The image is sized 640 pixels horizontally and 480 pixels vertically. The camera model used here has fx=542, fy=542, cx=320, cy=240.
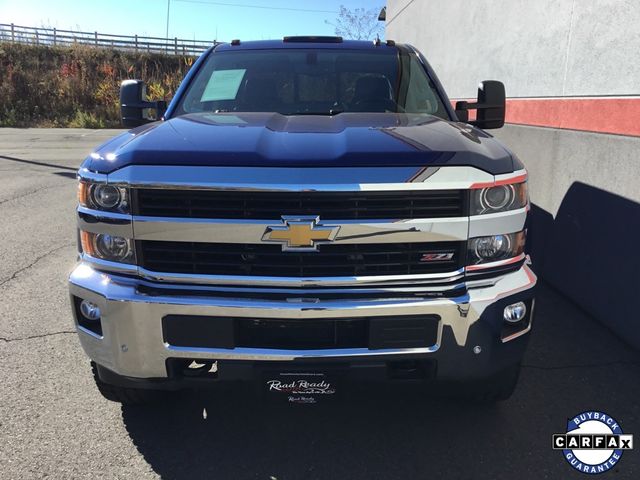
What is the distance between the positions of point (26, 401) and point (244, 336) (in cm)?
152

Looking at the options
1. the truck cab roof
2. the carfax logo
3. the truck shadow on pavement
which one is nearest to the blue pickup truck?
the truck shadow on pavement

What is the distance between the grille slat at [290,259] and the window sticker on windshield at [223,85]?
1.63 meters

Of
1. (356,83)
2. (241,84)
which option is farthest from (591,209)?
(241,84)

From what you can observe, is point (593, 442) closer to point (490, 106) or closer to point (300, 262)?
point (300, 262)

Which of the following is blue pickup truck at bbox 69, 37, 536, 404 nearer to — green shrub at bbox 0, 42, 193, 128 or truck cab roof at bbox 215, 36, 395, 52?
truck cab roof at bbox 215, 36, 395, 52

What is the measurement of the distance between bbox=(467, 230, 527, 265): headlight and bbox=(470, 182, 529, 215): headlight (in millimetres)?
115

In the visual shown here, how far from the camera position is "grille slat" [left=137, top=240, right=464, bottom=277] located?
2.19 meters

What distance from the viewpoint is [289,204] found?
2.14m

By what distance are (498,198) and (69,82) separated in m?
29.3

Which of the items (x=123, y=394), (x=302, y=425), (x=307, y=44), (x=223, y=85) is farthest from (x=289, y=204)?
(x=307, y=44)

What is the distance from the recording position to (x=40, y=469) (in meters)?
2.38

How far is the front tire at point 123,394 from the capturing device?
8.71ft

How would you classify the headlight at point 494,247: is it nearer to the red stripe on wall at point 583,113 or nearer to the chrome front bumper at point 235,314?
the chrome front bumper at point 235,314

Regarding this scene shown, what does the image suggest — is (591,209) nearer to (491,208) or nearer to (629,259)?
(629,259)
